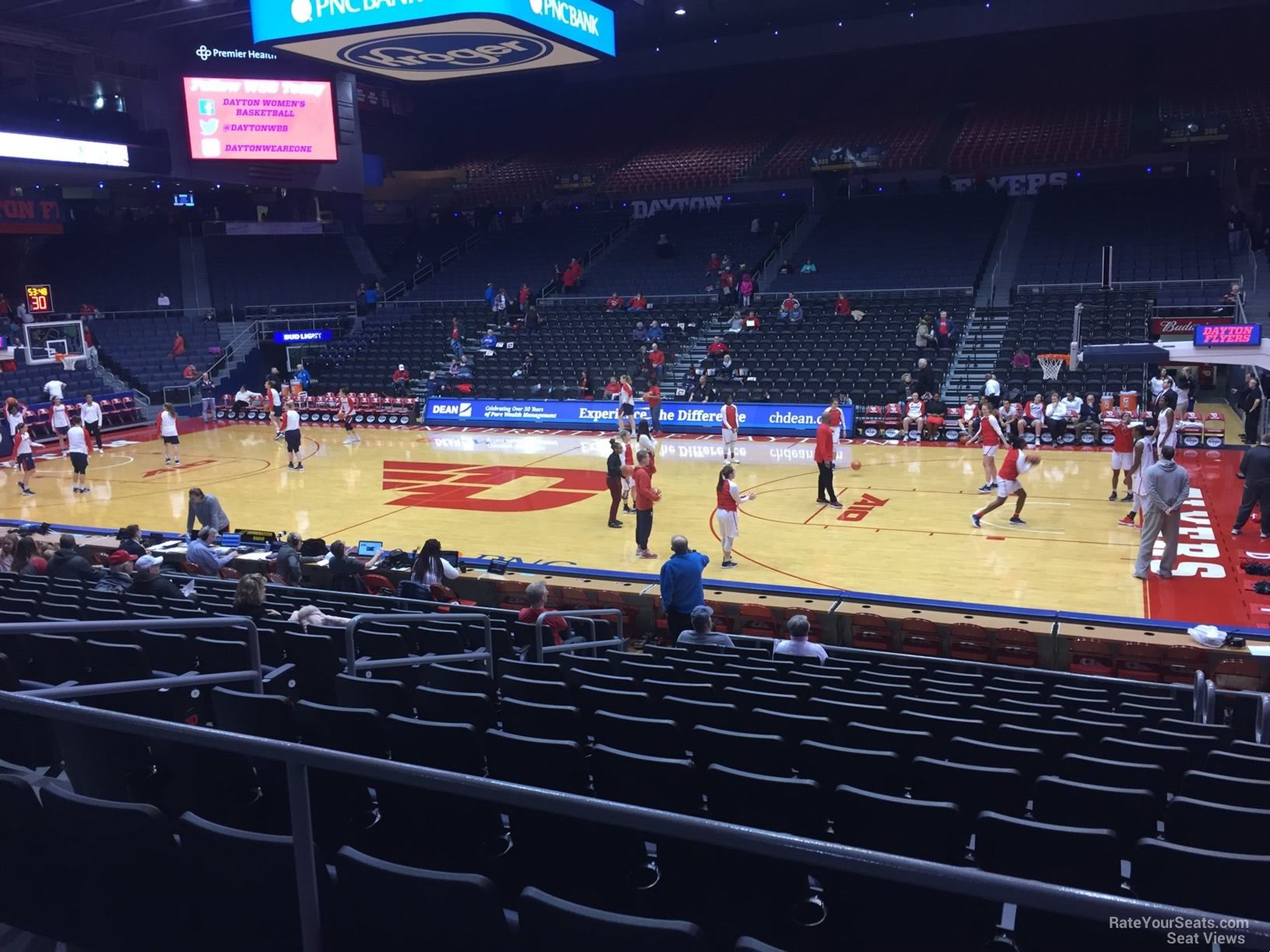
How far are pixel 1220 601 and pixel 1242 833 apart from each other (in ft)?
31.6

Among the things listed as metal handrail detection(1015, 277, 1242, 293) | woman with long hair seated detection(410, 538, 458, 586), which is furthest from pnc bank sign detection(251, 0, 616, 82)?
metal handrail detection(1015, 277, 1242, 293)

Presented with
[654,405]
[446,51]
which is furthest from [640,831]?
[654,405]

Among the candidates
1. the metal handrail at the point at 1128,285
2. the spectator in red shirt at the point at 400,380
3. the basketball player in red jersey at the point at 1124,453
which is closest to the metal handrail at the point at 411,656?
the basketball player in red jersey at the point at 1124,453

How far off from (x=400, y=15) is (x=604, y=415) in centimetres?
Answer: 1311

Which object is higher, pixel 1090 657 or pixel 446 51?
pixel 446 51

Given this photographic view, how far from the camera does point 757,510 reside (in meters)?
17.7

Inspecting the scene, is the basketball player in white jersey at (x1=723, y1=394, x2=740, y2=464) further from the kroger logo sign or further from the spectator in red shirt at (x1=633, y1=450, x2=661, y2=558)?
the kroger logo sign

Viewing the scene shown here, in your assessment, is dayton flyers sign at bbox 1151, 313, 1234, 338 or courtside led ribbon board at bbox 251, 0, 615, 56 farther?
dayton flyers sign at bbox 1151, 313, 1234, 338

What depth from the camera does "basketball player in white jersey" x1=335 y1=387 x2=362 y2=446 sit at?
92.5 ft

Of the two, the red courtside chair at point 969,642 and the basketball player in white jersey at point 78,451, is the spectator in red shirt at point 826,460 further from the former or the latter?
the basketball player in white jersey at point 78,451

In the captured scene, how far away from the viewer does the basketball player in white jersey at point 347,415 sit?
2820 centimetres

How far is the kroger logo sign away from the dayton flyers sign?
15.7 metres

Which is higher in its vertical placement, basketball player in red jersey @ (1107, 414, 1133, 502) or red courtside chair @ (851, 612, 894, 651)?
basketball player in red jersey @ (1107, 414, 1133, 502)

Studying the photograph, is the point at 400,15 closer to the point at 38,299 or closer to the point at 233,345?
the point at 233,345
